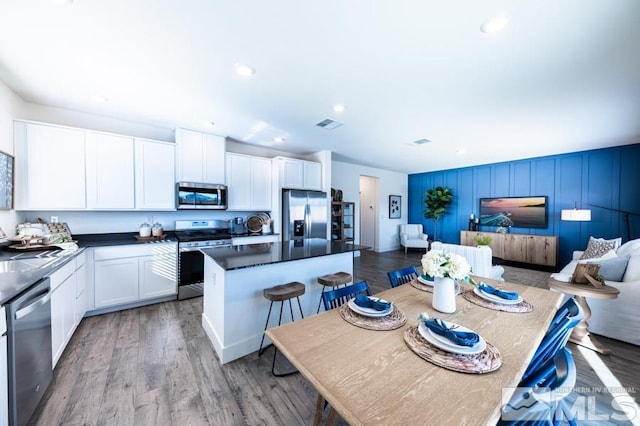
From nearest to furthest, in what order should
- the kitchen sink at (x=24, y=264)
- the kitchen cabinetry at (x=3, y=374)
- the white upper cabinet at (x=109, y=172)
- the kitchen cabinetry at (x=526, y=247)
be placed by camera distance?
the kitchen cabinetry at (x=3, y=374) < the kitchen sink at (x=24, y=264) < the white upper cabinet at (x=109, y=172) < the kitchen cabinetry at (x=526, y=247)

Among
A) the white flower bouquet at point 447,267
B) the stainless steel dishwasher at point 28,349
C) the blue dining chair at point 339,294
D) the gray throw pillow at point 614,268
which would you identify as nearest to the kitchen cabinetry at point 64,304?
the stainless steel dishwasher at point 28,349

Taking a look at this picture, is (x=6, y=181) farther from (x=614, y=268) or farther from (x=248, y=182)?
(x=614, y=268)

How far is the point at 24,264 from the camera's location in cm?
188

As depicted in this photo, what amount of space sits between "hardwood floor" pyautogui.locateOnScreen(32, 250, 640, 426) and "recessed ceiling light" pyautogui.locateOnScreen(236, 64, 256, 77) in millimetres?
2635

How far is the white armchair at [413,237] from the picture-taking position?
23.1ft

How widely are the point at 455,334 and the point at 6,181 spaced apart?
4.26m

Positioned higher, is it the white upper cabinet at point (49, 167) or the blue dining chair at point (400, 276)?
the white upper cabinet at point (49, 167)

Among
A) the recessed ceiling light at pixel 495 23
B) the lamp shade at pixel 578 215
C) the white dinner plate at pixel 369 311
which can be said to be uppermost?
the recessed ceiling light at pixel 495 23

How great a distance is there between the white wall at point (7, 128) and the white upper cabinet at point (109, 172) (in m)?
0.61

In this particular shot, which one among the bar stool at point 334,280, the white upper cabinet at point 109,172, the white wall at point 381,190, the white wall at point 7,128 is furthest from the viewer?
the white wall at point 381,190

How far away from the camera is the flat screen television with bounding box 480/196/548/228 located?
223 inches

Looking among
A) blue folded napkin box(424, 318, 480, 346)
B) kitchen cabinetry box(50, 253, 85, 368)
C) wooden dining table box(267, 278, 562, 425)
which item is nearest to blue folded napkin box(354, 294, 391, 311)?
wooden dining table box(267, 278, 562, 425)

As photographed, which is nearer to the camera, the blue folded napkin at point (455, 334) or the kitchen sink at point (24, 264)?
the blue folded napkin at point (455, 334)

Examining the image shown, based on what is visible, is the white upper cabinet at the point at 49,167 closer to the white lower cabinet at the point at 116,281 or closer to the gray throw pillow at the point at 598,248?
the white lower cabinet at the point at 116,281
